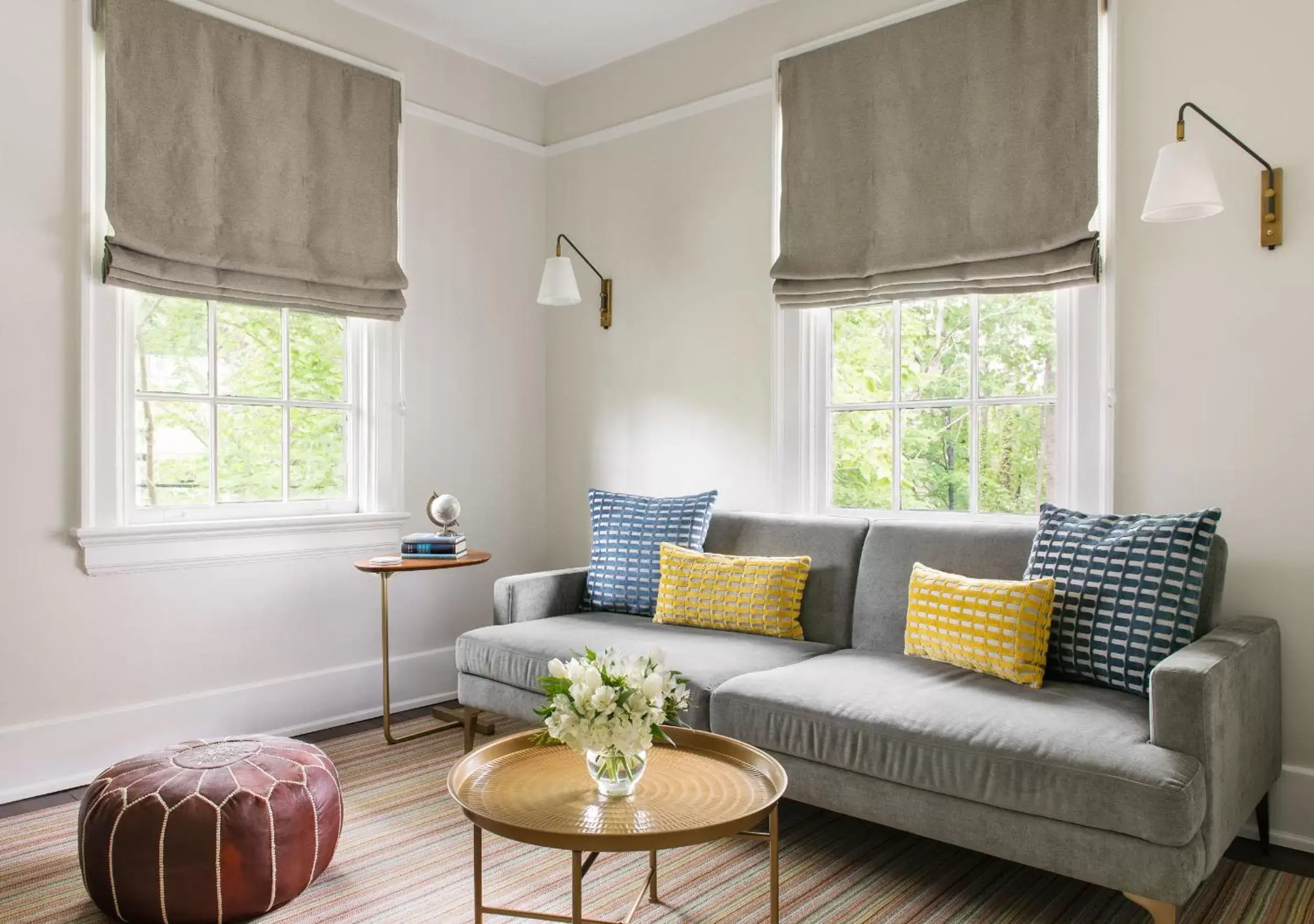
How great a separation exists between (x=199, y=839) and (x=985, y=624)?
6.42 ft

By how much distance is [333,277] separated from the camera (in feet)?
12.0

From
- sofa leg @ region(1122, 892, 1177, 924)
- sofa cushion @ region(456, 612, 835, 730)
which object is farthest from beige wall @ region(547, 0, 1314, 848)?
sofa leg @ region(1122, 892, 1177, 924)

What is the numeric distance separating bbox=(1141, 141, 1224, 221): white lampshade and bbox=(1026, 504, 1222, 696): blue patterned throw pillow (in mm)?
768

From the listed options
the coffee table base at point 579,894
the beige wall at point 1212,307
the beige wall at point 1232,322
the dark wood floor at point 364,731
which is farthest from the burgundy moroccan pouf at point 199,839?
the beige wall at point 1232,322

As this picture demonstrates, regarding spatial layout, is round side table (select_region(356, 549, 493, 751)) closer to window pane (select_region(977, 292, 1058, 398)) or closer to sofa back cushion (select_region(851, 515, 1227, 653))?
sofa back cushion (select_region(851, 515, 1227, 653))

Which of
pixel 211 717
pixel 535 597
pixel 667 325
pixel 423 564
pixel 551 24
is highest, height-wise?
pixel 551 24

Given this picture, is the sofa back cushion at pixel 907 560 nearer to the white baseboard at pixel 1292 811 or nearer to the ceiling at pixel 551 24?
the white baseboard at pixel 1292 811

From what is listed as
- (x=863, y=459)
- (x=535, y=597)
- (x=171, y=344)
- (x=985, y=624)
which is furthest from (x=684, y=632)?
(x=171, y=344)

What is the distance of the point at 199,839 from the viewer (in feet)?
6.83

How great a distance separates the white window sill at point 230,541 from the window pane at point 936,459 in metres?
2.02

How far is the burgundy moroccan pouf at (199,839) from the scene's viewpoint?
208cm

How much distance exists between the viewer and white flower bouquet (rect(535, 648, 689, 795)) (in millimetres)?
1771

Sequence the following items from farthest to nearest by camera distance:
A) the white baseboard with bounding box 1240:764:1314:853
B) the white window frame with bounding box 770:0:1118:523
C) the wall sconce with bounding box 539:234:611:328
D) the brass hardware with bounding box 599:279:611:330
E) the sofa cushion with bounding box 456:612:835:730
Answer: the brass hardware with bounding box 599:279:611:330, the wall sconce with bounding box 539:234:611:328, the white window frame with bounding box 770:0:1118:523, the sofa cushion with bounding box 456:612:835:730, the white baseboard with bounding box 1240:764:1314:853

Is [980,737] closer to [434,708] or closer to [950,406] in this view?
[950,406]
